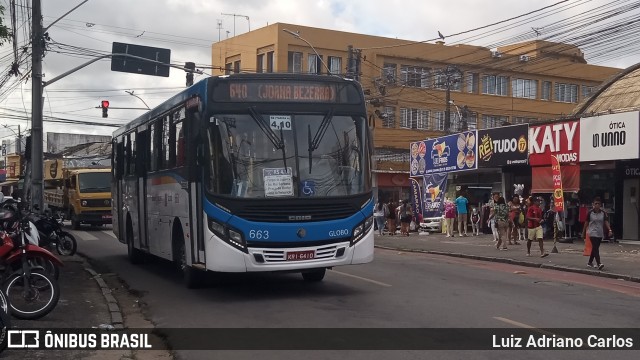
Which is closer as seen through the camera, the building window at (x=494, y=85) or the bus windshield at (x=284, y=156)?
the bus windshield at (x=284, y=156)

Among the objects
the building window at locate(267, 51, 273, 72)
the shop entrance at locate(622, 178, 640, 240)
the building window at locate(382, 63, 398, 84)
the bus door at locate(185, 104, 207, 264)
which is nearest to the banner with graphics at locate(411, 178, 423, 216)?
the shop entrance at locate(622, 178, 640, 240)

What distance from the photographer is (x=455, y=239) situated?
98.7ft

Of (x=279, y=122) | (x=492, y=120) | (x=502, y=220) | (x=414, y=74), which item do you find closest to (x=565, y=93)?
(x=492, y=120)

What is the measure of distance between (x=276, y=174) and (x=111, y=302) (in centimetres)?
355

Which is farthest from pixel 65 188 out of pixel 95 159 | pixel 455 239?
pixel 455 239

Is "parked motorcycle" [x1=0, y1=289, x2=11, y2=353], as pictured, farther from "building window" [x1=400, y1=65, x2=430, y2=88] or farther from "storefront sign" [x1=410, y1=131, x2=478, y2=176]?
"building window" [x1=400, y1=65, x2=430, y2=88]

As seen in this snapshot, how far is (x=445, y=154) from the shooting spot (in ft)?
115

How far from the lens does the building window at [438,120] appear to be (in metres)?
58.9

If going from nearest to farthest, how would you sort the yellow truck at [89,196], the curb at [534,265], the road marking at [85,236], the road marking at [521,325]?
the road marking at [521,325]
the curb at [534,265]
the road marking at [85,236]
the yellow truck at [89,196]

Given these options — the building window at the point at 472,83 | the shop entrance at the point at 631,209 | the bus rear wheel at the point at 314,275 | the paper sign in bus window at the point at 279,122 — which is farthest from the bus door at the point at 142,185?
the building window at the point at 472,83

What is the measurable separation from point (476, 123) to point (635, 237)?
→ 113ft

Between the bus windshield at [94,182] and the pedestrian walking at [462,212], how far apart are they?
15.6 meters

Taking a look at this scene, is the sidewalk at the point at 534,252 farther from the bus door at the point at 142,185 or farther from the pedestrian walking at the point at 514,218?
the bus door at the point at 142,185

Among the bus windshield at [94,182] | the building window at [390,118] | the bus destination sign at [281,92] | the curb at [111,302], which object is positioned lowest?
the curb at [111,302]
